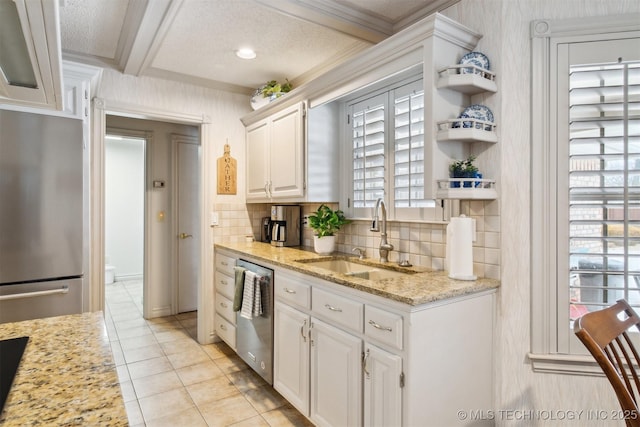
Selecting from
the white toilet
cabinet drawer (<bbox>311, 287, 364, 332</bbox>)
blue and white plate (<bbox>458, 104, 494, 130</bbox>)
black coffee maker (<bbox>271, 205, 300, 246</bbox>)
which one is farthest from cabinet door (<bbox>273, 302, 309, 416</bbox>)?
the white toilet

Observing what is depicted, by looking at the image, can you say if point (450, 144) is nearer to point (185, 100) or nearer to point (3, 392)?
point (3, 392)

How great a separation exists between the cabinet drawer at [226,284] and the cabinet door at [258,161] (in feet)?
2.47

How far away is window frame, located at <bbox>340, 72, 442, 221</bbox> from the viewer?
219cm

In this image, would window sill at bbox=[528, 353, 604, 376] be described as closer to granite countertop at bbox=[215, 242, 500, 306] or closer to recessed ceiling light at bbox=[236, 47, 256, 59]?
granite countertop at bbox=[215, 242, 500, 306]

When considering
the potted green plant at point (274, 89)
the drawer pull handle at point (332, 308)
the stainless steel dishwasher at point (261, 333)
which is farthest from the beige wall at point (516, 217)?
the potted green plant at point (274, 89)

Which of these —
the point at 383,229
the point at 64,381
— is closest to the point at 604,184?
the point at 383,229

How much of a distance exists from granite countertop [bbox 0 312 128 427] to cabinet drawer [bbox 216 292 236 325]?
6.34 feet

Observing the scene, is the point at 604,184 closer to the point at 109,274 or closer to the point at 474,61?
the point at 474,61

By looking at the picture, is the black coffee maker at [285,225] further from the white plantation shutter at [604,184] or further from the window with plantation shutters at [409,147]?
the white plantation shutter at [604,184]

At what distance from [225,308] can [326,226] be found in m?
1.22

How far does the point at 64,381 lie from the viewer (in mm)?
792

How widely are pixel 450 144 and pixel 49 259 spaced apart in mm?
2361

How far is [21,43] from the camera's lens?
625 millimetres

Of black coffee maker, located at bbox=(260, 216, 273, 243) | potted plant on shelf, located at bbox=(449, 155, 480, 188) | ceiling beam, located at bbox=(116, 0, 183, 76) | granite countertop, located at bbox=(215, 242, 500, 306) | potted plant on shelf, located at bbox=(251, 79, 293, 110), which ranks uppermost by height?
ceiling beam, located at bbox=(116, 0, 183, 76)
